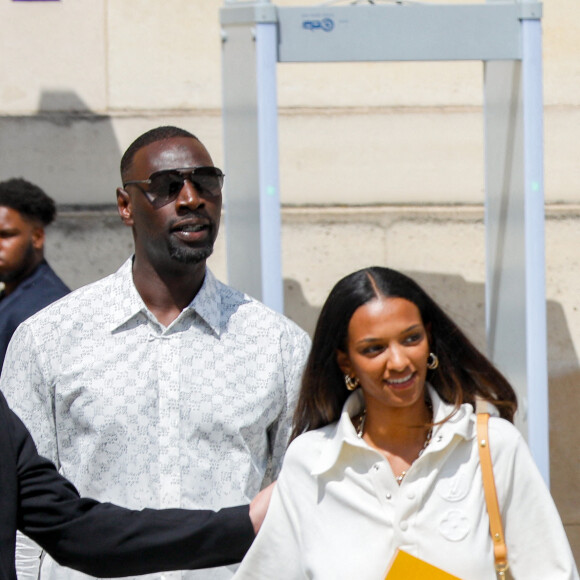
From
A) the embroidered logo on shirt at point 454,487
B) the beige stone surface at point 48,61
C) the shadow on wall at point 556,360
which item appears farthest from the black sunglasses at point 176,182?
the beige stone surface at point 48,61

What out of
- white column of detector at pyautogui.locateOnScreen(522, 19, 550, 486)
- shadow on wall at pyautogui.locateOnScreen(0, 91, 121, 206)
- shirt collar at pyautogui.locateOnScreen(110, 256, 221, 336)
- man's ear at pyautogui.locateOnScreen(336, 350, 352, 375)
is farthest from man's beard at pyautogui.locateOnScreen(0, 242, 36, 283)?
man's ear at pyautogui.locateOnScreen(336, 350, 352, 375)

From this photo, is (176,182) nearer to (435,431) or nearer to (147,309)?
(147,309)

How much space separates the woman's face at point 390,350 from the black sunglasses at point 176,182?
77 centimetres

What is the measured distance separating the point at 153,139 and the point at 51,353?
66 cm

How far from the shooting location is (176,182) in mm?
3406

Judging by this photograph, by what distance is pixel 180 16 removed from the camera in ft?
18.6

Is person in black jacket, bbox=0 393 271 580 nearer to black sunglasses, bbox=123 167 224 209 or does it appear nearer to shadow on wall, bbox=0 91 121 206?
→ black sunglasses, bbox=123 167 224 209

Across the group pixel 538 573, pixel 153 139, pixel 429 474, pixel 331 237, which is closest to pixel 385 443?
pixel 429 474

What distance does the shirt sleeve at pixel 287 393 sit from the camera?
335cm

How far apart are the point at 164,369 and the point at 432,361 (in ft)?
2.57

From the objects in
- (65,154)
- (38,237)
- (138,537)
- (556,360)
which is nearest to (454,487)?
(138,537)

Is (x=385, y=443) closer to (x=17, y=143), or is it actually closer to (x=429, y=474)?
(x=429, y=474)

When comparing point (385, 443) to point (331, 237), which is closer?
point (385, 443)

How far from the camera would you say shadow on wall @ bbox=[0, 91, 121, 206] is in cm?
565
